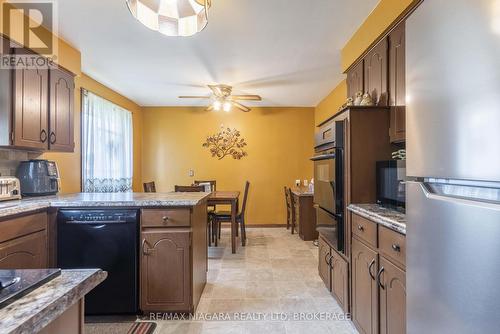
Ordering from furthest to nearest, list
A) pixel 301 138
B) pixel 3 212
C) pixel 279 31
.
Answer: pixel 301 138 < pixel 279 31 < pixel 3 212

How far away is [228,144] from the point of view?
5719mm

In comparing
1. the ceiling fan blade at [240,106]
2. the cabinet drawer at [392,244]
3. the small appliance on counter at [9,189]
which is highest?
the ceiling fan blade at [240,106]

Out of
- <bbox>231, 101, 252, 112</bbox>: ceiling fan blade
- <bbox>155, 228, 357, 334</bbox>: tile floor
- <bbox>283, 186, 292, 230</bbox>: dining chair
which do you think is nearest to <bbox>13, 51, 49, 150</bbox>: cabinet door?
<bbox>155, 228, 357, 334</bbox>: tile floor

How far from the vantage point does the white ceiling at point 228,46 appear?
2.26 meters

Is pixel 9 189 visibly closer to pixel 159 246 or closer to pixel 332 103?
pixel 159 246

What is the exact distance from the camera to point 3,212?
1713 millimetres

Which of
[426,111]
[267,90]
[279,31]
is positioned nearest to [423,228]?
[426,111]

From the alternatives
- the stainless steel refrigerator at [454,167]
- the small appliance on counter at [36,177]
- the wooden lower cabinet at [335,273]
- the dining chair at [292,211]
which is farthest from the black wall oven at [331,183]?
the small appliance on counter at [36,177]

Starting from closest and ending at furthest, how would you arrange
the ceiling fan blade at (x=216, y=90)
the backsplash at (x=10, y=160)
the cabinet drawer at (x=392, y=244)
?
the cabinet drawer at (x=392, y=244) → the backsplash at (x=10, y=160) → the ceiling fan blade at (x=216, y=90)

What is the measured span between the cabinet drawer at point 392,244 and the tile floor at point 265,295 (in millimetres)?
931

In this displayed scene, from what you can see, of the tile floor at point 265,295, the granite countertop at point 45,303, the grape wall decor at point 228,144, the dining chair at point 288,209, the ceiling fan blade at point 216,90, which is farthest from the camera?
the grape wall decor at point 228,144

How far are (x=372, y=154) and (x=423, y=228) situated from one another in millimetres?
1166

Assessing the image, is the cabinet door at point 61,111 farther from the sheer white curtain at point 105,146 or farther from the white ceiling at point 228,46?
the sheer white curtain at point 105,146

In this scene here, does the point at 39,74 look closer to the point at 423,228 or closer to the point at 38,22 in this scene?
the point at 38,22
